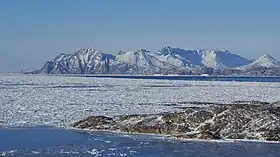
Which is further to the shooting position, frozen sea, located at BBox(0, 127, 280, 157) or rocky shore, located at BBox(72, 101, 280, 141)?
rocky shore, located at BBox(72, 101, 280, 141)

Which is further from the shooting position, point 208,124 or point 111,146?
point 208,124

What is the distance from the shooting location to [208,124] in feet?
67.1

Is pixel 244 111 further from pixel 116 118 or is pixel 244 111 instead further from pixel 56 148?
pixel 56 148

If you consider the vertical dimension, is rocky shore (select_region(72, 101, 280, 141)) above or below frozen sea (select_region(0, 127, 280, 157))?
above

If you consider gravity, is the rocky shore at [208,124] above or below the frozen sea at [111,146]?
above

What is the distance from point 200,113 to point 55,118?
6948 mm

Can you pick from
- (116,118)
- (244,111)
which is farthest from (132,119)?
(244,111)

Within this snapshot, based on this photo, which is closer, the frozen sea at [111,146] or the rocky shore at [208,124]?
the frozen sea at [111,146]

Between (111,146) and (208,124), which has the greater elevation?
(208,124)

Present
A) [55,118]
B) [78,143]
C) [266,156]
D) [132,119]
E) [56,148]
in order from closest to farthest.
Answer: [266,156], [56,148], [78,143], [132,119], [55,118]

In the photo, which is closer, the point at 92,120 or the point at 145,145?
the point at 145,145

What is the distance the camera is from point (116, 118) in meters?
23.3

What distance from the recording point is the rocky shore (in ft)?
62.5

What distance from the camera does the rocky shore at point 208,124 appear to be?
19.1 metres
